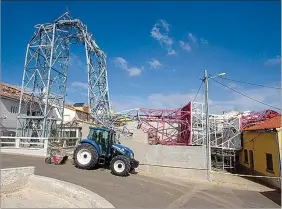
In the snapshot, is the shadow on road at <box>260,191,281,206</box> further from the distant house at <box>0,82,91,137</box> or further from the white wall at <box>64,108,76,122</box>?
the white wall at <box>64,108,76,122</box>

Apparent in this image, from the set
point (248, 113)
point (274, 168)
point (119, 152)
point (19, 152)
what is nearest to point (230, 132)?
point (248, 113)

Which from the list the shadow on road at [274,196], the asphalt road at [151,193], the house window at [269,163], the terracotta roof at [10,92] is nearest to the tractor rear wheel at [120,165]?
the asphalt road at [151,193]

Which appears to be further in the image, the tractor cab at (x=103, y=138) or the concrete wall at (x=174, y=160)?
the concrete wall at (x=174, y=160)

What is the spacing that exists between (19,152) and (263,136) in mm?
17214

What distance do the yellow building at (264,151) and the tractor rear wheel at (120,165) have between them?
310 inches

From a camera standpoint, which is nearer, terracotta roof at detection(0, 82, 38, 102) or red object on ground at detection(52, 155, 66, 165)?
red object on ground at detection(52, 155, 66, 165)

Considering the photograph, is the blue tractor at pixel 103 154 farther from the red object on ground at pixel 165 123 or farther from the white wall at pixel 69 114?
the white wall at pixel 69 114

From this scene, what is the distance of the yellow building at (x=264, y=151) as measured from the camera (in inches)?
537

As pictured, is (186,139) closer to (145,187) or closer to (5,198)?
(145,187)

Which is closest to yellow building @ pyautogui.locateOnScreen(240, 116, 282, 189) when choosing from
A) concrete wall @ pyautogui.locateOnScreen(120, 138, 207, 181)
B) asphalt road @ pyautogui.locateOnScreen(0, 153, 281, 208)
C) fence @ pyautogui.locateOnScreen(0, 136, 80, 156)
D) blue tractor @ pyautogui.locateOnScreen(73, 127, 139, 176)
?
asphalt road @ pyautogui.locateOnScreen(0, 153, 281, 208)

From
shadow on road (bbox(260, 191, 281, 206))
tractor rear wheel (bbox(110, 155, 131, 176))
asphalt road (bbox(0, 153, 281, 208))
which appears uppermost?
tractor rear wheel (bbox(110, 155, 131, 176))

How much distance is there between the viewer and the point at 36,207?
6.76m

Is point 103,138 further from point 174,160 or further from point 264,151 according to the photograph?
point 264,151

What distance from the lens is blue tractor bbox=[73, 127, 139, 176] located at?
12.6 meters
